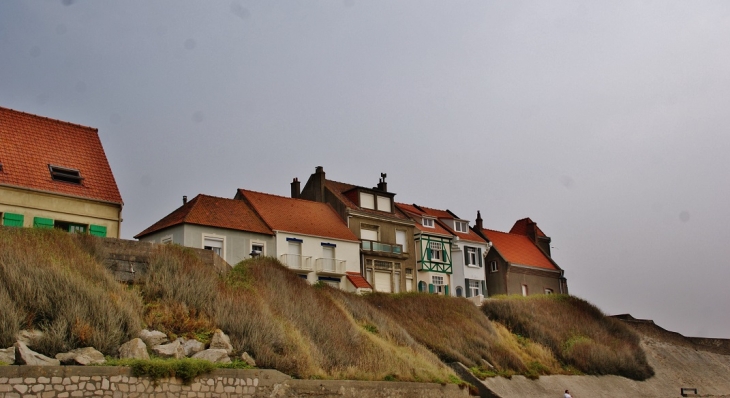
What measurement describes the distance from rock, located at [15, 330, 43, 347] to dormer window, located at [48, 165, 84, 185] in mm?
13223

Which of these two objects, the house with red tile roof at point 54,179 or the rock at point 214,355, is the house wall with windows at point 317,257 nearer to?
the house with red tile roof at point 54,179

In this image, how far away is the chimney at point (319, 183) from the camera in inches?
1879

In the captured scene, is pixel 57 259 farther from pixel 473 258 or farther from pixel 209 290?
pixel 473 258

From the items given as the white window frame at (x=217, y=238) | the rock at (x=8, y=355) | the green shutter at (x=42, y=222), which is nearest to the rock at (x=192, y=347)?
the rock at (x=8, y=355)

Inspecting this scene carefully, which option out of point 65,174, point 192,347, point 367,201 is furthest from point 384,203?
point 192,347

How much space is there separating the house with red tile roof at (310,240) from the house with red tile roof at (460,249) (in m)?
7.11

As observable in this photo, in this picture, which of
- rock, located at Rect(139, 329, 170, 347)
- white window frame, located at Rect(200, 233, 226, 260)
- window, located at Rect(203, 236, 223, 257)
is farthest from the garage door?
rock, located at Rect(139, 329, 170, 347)

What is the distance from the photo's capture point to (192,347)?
19.8 meters

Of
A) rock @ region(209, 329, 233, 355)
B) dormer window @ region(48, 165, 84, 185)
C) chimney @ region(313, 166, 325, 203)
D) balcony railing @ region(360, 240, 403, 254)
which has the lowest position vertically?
rock @ region(209, 329, 233, 355)

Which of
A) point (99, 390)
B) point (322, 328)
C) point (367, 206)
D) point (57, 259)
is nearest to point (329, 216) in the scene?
point (367, 206)

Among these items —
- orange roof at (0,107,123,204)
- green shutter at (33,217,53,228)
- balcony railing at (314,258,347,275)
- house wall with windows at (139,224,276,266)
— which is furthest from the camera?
balcony railing at (314,258,347,275)

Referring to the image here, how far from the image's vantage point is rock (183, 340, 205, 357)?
19.6 metres

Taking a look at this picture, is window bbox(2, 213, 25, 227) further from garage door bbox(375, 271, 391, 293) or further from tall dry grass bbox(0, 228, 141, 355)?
garage door bbox(375, 271, 391, 293)

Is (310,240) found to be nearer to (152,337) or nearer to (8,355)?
(152,337)
